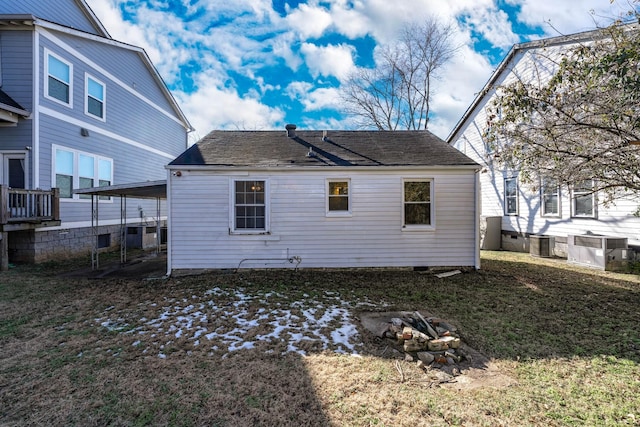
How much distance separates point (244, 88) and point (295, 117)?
259 inches

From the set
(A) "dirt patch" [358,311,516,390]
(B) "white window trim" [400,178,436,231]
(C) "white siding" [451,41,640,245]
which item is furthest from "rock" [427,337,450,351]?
(C) "white siding" [451,41,640,245]

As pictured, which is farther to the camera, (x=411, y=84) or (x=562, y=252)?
(x=411, y=84)

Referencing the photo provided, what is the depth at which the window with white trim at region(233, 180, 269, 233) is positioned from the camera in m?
7.88

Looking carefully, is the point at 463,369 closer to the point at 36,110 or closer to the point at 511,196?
the point at 511,196

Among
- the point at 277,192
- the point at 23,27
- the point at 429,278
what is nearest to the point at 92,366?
the point at 277,192

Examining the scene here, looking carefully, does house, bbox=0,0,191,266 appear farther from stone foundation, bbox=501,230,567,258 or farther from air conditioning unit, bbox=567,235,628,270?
stone foundation, bbox=501,230,567,258

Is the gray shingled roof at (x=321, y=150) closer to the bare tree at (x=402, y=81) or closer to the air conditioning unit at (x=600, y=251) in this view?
the air conditioning unit at (x=600, y=251)

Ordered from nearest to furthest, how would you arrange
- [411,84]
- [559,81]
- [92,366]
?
[92,366] < [559,81] < [411,84]

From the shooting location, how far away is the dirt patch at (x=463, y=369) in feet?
10.2

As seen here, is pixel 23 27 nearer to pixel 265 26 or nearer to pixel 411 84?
pixel 265 26

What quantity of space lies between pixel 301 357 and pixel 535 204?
37.1ft

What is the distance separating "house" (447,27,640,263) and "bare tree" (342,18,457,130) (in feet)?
29.3

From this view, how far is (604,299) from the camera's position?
19.1ft

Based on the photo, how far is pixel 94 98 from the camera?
10992mm
